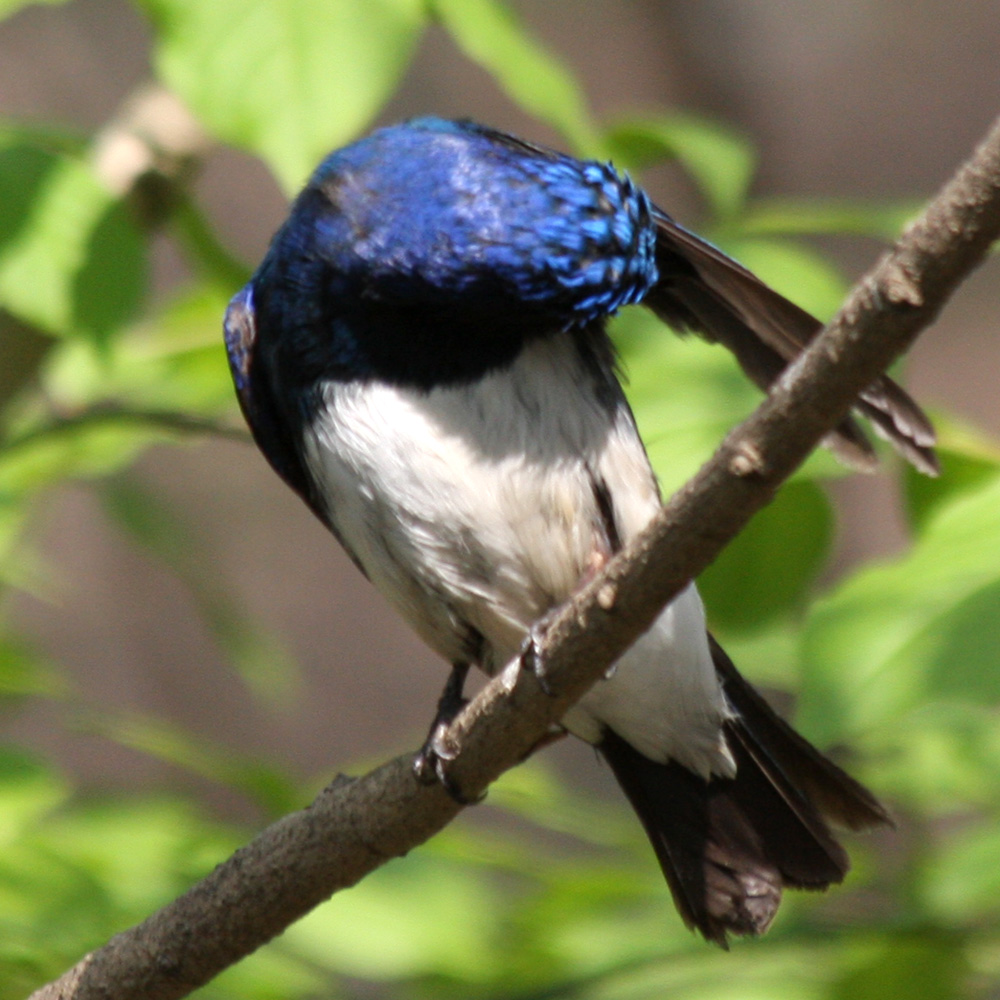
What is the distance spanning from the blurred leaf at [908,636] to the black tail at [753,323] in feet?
0.52

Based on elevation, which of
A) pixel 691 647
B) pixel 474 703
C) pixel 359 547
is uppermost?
pixel 474 703

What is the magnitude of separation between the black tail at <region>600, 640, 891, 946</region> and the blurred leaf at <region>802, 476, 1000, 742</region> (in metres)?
0.64

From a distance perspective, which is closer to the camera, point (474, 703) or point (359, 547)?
point (474, 703)

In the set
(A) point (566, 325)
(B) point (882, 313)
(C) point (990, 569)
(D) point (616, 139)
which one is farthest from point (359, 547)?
(B) point (882, 313)

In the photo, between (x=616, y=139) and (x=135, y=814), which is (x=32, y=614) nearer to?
(x=135, y=814)

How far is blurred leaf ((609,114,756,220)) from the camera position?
2754 mm

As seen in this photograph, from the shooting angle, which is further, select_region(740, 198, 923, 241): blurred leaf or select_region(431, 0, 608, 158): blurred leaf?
select_region(740, 198, 923, 241): blurred leaf

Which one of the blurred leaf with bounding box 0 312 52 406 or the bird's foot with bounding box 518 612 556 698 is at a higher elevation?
the bird's foot with bounding box 518 612 556 698

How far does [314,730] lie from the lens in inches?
340

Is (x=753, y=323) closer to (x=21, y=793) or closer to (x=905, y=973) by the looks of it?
(x=905, y=973)

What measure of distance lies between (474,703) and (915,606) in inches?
23.0

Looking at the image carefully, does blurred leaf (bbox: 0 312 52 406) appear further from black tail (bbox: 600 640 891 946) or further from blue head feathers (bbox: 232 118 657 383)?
black tail (bbox: 600 640 891 946)

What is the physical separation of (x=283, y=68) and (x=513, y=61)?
0.39 metres

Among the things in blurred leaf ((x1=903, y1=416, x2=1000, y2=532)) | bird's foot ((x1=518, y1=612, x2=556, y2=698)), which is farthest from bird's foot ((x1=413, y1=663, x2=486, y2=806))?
blurred leaf ((x1=903, y1=416, x2=1000, y2=532))
